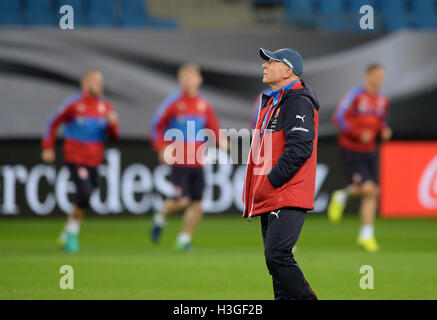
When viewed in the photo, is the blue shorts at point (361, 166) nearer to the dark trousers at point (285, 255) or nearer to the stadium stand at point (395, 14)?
the stadium stand at point (395, 14)

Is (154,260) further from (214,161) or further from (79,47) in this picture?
(79,47)

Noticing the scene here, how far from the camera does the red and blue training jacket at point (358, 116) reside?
13719mm

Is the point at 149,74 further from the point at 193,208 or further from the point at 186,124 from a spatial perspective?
the point at 193,208

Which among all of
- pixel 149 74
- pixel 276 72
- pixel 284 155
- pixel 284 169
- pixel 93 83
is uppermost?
pixel 149 74

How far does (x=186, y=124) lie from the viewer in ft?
43.8

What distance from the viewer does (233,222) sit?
1775 cm

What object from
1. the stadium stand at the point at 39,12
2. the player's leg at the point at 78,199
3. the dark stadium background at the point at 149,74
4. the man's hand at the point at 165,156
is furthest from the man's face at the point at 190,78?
the stadium stand at the point at 39,12

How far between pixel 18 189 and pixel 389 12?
30.5 ft

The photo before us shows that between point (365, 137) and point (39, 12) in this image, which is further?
point (39, 12)

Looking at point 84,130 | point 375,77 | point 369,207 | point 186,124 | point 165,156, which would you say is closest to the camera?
point 165,156

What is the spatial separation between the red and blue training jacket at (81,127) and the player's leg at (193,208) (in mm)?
1458

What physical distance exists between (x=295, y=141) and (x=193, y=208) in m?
6.38

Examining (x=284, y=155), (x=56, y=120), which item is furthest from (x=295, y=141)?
(x=56, y=120)
